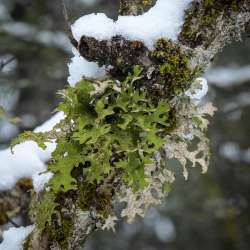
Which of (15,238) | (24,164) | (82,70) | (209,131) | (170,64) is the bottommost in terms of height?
(15,238)

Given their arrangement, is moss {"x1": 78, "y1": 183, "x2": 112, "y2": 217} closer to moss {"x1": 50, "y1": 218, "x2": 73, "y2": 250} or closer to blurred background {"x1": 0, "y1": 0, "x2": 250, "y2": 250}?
moss {"x1": 50, "y1": 218, "x2": 73, "y2": 250}

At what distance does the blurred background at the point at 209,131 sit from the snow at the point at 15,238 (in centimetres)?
198

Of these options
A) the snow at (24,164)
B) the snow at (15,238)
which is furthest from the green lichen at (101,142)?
the snow at (24,164)

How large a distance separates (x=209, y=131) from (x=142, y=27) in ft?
13.4

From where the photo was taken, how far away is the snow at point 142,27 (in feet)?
5.01

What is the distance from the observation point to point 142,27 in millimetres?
1546

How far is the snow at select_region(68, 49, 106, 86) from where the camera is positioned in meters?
1.58

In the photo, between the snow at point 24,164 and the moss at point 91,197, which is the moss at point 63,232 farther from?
the snow at point 24,164

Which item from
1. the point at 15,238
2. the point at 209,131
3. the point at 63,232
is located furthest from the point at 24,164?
the point at 209,131

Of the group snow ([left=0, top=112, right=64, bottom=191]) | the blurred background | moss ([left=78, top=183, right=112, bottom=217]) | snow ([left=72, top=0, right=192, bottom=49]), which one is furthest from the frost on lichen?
the blurred background

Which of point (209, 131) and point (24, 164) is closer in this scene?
point (24, 164)

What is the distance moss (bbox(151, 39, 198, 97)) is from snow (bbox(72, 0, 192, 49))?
0.03 meters

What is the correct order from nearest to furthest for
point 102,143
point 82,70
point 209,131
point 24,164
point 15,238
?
point 102,143
point 82,70
point 15,238
point 24,164
point 209,131

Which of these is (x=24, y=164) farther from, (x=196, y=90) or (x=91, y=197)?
(x=196, y=90)
